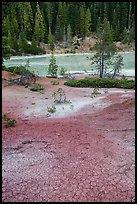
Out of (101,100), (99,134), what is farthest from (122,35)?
(99,134)

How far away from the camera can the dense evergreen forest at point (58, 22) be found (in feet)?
181

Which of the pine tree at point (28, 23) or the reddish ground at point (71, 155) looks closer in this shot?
the reddish ground at point (71, 155)

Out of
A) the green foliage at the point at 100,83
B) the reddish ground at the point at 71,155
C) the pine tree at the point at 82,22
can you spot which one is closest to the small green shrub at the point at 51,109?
the reddish ground at the point at 71,155

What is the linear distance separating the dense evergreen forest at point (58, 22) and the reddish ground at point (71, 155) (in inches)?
1520

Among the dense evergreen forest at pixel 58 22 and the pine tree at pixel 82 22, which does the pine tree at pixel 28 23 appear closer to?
the dense evergreen forest at pixel 58 22

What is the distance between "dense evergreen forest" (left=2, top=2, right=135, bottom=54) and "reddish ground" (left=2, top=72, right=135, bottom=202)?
38.6 meters

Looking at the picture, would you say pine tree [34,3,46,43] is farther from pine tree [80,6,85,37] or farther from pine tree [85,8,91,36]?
pine tree [85,8,91,36]

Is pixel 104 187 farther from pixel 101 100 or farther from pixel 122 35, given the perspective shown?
pixel 122 35

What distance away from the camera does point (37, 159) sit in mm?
8891

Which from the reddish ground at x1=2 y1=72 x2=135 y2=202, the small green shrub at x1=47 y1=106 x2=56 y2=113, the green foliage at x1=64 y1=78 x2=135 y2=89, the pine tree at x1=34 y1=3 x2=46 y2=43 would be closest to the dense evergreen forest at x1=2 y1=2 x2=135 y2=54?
the pine tree at x1=34 y1=3 x2=46 y2=43

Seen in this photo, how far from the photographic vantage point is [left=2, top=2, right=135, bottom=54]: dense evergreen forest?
2167 inches

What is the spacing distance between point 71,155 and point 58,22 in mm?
54962

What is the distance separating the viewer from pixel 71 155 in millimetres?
9055

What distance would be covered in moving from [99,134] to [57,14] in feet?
186
